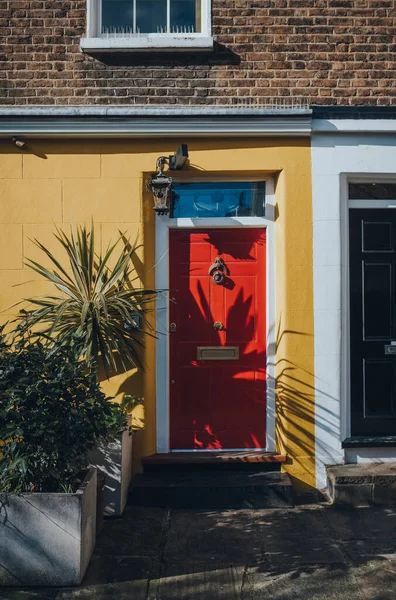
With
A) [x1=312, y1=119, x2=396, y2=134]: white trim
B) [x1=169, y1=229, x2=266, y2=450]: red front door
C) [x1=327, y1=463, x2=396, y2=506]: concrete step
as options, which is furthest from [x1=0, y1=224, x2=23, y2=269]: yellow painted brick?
[x1=327, y1=463, x2=396, y2=506]: concrete step

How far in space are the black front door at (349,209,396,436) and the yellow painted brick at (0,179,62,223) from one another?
2827 mm

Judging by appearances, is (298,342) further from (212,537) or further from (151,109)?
(151,109)

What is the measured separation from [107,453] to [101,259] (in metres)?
1.75

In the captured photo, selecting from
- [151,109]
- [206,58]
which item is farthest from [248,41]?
[151,109]

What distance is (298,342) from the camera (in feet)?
20.9

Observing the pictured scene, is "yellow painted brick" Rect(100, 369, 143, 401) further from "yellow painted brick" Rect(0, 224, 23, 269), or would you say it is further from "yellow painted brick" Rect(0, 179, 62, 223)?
"yellow painted brick" Rect(0, 179, 62, 223)

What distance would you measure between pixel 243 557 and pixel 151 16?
492 cm

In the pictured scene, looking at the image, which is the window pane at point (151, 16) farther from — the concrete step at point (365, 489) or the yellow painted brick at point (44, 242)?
the concrete step at point (365, 489)

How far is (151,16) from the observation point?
660 cm

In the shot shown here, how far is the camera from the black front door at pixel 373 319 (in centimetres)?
661

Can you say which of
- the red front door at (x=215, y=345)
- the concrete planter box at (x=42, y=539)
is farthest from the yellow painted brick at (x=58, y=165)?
the concrete planter box at (x=42, y=539)

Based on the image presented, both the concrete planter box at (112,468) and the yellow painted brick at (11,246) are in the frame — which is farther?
the yellow painted brick at (11,246)

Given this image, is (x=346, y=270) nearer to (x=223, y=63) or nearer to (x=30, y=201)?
(x=223, y=63)

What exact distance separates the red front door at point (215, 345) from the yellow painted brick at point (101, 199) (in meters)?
0.55
